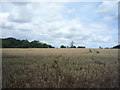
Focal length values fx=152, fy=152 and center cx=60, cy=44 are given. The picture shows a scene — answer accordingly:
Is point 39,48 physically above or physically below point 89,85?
above

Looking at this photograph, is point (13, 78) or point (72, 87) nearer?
point (72, 87)

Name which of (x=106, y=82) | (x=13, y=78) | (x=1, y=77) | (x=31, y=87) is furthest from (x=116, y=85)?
(x=1, y=77)

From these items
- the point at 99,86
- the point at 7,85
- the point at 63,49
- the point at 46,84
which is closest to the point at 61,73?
the point at 46,84

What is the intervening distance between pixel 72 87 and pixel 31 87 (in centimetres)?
102

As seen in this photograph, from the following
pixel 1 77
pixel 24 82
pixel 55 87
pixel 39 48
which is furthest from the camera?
pixel 39 48

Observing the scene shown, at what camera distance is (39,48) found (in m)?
13.7

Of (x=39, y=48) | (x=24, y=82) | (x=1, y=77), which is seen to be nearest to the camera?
(x=24, y=82)

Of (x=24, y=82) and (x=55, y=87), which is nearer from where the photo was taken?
(x=55, y=87)

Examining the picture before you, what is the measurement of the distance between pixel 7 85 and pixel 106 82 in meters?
2.64

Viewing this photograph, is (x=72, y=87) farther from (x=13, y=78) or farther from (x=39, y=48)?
(x=39, y=48)

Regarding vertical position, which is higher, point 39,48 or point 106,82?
point 39,48

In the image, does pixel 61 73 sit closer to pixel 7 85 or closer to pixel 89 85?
pixel 89 85

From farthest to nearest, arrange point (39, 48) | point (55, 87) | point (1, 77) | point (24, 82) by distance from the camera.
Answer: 1. point (39, 48)
2. point (1, 77)
3. point (24, 82)
4. point (55, 87)

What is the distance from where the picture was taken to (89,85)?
3904 millimetres
